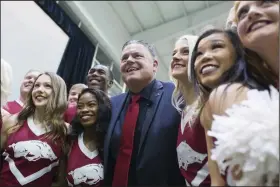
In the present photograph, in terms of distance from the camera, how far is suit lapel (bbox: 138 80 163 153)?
135 centimetres

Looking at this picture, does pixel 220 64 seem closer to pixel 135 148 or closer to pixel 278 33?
pixel 278 33

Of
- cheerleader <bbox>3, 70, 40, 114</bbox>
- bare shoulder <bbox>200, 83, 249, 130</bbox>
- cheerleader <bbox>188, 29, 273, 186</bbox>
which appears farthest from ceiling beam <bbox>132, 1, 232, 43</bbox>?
bare shoulder <bbox>200, 83, 249, 130</bbox>

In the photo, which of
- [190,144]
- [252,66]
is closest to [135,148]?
[190,144]

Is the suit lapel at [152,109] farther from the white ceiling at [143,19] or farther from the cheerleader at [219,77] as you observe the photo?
the white ceiling at [143,19]

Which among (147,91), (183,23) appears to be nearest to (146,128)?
(147,91)

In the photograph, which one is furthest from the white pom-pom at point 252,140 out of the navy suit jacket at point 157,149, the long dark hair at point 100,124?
the long dark hair at point 100,124

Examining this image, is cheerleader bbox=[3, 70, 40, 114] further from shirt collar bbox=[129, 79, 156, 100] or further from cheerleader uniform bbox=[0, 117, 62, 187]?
shirt collar bbox=[129, 79, 156, 100]

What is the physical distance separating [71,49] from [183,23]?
1.80 m

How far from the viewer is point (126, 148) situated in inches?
53.2

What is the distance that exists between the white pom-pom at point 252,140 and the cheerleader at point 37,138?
932 mm

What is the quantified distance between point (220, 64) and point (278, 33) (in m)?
0.19

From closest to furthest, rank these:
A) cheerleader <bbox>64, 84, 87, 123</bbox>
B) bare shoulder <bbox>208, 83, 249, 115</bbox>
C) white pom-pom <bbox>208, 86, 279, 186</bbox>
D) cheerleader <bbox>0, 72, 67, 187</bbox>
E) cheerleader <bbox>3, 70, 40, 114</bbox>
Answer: white pom-pom <bbox>208, 86, 279, 186</bbox>, bare shoulder <bbox>208, 83, 249, 115</bbox>, cheerleader <bbox>0, 72, 67, 187</bbox>, cheerleader <bbox>64, 84, 87, 123</bbox>, cheerleader <bbox>3, 70, 40, 114</bbox>

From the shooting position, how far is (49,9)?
379 centimetres

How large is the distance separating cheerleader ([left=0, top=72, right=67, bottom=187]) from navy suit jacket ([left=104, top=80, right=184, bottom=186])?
258 millimetres
